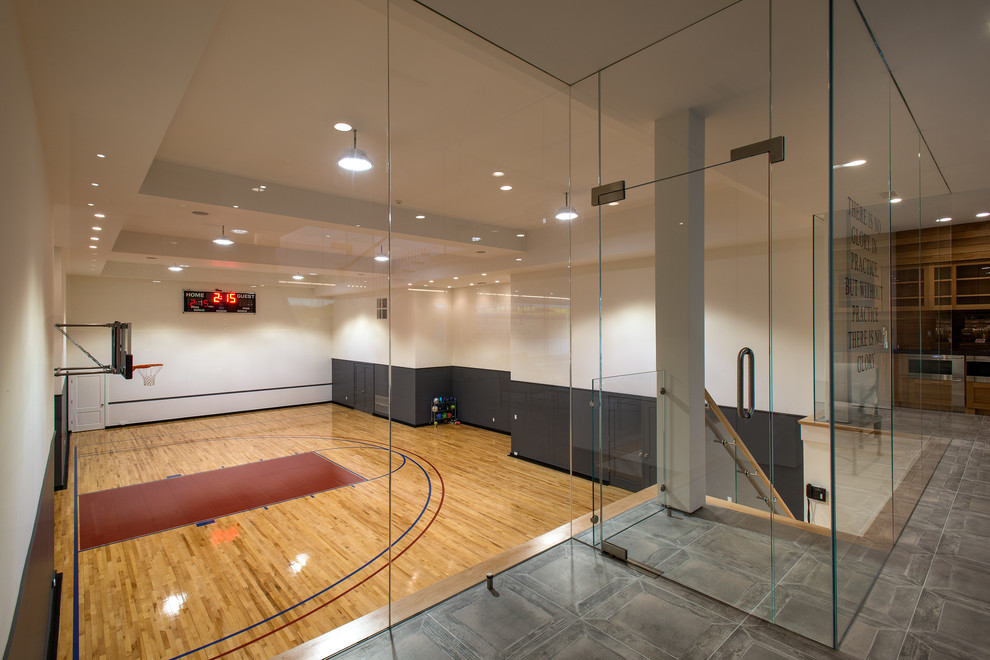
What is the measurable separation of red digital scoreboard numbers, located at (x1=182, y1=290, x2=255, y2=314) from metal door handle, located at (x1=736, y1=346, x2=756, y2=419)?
2.33 m

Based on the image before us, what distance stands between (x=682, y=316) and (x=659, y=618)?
60.3 inches

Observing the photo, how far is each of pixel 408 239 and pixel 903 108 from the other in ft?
10.5

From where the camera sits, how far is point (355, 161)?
2.63m

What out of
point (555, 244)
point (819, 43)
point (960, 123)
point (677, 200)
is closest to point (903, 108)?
point (960, 123)

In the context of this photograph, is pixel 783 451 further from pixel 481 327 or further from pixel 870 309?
pixel 481 327

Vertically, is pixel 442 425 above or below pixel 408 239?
below

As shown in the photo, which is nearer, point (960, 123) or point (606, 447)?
point (606, 447)

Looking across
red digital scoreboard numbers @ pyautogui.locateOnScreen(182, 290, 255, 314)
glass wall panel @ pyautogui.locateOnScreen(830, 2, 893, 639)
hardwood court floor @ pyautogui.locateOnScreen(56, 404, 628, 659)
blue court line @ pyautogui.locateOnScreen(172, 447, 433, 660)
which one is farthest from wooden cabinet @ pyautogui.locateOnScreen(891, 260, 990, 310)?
red digital scoreboard numbers @ pyautogui.locateOnScreen(182, 290, 255, 314)

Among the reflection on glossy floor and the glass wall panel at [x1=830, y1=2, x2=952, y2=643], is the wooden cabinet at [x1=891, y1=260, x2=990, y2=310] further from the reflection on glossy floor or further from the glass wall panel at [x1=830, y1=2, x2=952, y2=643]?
the reflection on glossy floor

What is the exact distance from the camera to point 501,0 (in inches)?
80.7

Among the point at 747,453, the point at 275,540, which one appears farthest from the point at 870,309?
the point at 275,540

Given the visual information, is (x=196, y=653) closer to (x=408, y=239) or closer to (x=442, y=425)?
(x=442, y=425)

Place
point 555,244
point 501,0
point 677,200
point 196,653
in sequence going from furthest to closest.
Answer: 1. point 555,244
2. point 677,200
3. point 501,0
4. point 196,653

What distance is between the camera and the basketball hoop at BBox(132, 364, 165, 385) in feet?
5.90
